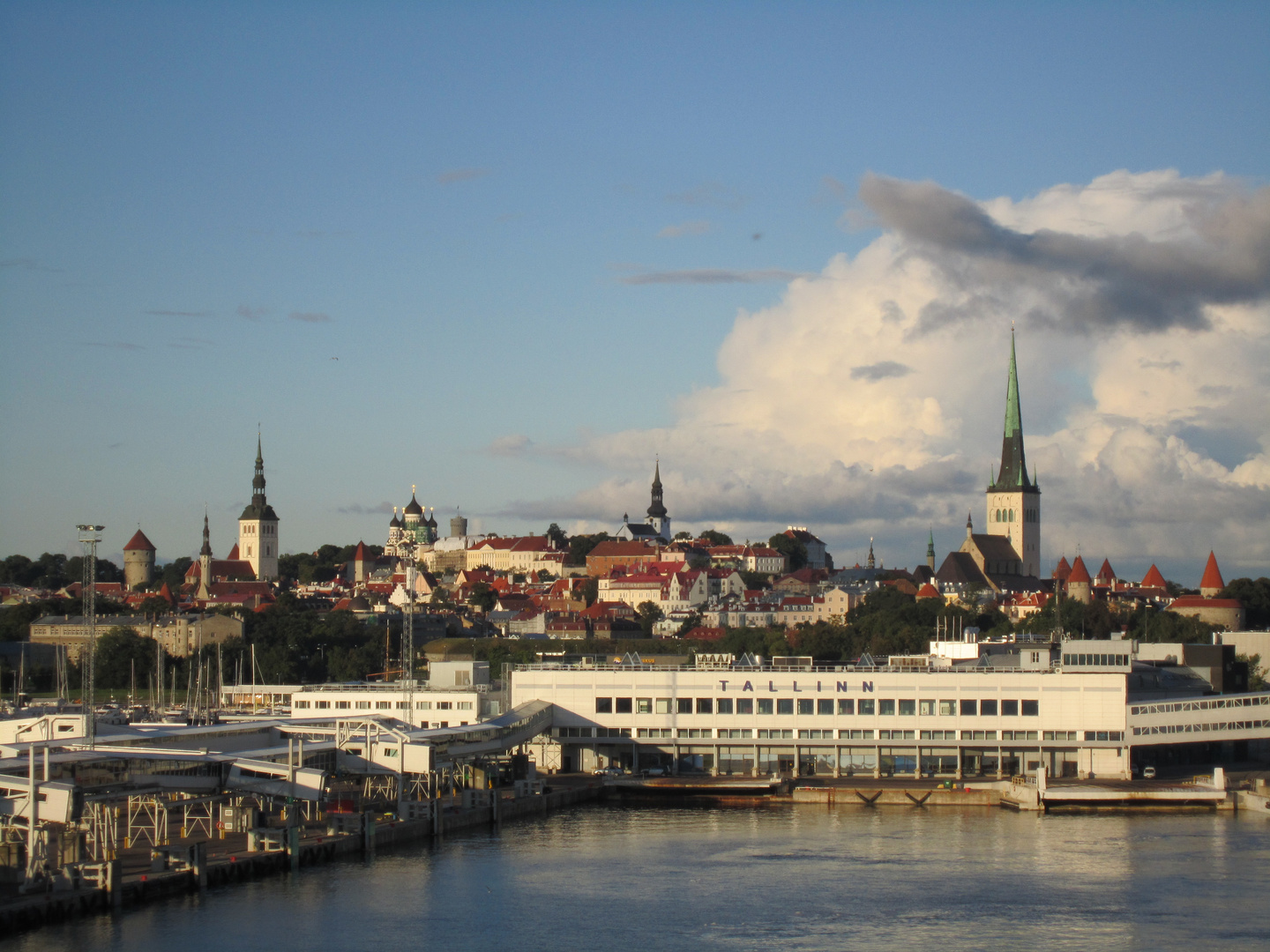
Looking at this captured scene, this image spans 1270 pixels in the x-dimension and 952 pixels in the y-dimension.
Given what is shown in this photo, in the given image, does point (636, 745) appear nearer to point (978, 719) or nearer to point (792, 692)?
point (792, 692)

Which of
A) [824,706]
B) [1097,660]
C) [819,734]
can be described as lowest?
[819,734]

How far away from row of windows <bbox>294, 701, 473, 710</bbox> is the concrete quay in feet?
40.5

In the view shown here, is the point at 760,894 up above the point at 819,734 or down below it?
below

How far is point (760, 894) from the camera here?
141ft

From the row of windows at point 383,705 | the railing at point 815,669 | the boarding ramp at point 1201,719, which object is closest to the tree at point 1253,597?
the boarding ramp at point 1201,719

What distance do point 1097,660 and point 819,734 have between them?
35.5 ft

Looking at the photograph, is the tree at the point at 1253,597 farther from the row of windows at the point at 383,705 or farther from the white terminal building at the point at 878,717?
the row of windows at the point at 383,705

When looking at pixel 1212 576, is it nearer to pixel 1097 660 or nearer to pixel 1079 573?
pixel 1079 573

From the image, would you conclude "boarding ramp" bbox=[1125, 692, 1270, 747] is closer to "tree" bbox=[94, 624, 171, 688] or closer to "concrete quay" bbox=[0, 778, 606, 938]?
"concrete quay" bbox=[0, 778, 606, 938]

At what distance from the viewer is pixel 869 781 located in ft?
207

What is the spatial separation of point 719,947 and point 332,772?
1966 cm

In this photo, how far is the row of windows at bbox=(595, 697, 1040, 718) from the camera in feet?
210

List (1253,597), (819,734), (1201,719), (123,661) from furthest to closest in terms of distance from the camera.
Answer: (1253,597), (123,661), (1201,719), (819,734)

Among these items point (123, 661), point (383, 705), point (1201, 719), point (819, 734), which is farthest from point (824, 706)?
point (123, 661)
